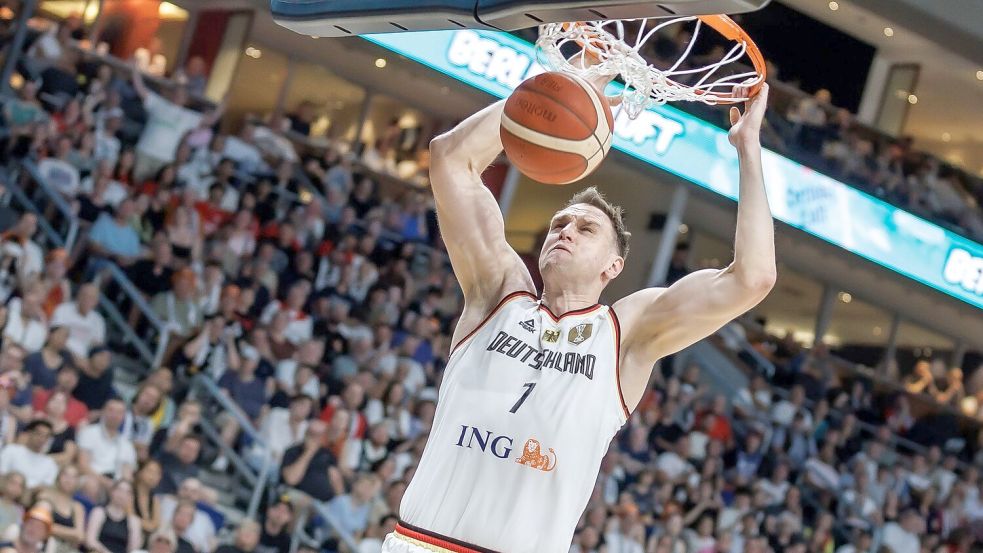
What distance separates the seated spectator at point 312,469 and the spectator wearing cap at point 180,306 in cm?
146

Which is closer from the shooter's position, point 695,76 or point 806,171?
point 695,76

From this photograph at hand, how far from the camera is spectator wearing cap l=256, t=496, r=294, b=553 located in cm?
967

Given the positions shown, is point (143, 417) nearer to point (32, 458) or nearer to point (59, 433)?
point (59, 433)

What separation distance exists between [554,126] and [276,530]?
6.29 m

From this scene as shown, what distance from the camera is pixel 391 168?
16359 millimetres

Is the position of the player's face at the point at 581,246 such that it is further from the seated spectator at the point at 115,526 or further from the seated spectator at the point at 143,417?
the seated spectator at the point at 143,417

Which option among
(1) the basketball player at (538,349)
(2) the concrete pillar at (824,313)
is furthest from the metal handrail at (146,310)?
(2) the concrete pillar at (824,313)

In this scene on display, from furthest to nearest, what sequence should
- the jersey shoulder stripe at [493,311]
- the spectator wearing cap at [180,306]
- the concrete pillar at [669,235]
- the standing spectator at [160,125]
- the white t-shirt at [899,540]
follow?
the concrete pillar at [669,235] < the white t-shirt at [899,540] < the standing spectator at [160,125] < the spectator wearing cap at [180,306] < the jersey shoulder stripe at [493,311]

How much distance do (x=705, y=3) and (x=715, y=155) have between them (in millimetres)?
11855

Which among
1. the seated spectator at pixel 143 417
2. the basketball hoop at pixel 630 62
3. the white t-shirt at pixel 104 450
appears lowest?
the white t-shirt at pixel 104 450

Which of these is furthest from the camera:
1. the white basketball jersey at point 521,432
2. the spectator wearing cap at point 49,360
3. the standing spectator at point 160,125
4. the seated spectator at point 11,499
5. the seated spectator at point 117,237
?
the standing spectator at point 160,125

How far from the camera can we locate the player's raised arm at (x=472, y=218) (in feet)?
13.9

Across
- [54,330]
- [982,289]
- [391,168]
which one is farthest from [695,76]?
[982,289]

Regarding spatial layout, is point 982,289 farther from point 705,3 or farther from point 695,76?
point 705,3
